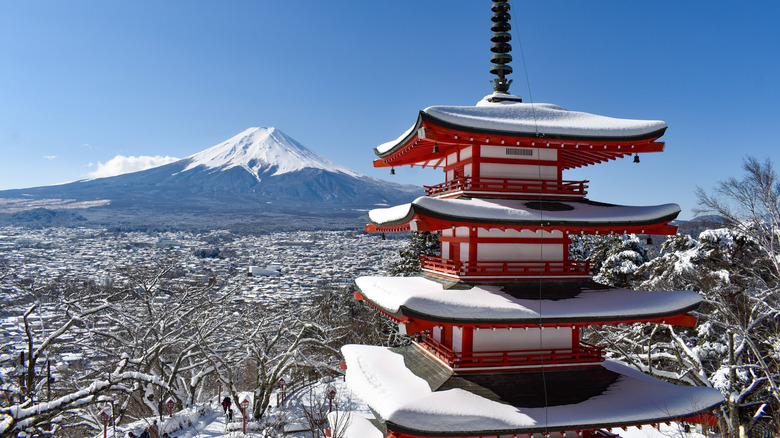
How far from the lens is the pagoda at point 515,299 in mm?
8547

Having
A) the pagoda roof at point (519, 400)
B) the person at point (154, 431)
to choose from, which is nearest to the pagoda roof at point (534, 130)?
the pagoda roof at point (519, 400)

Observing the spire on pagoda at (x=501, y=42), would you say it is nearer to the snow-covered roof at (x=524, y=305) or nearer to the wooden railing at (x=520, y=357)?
the snow-covered roof at (x=524, y=305)

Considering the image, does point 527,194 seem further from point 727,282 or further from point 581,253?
point 581,253

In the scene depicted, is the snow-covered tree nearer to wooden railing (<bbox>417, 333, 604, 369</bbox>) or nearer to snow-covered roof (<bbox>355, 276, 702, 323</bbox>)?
snow-covered roof (<bbox>355, 276, 702, 323</bbox>)

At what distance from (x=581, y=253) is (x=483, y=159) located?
35515 millimetres

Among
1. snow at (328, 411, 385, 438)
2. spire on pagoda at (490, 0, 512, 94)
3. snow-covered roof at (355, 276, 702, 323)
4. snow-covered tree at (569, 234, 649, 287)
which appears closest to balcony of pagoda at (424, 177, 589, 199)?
snow-covered roof at (355, 276, 702, 323)

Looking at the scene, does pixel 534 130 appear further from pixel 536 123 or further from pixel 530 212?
pixel 530 212

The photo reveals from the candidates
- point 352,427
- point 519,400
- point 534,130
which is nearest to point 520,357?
point 519,400

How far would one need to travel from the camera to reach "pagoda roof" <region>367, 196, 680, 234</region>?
359 inches

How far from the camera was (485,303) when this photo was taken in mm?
9023

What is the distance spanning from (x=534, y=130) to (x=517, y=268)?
3.19 metres

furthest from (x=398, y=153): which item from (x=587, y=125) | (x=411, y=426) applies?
(x=411, y=426)

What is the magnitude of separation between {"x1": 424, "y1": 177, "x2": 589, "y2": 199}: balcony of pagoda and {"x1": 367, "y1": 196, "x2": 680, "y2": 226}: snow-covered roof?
0.20 meters

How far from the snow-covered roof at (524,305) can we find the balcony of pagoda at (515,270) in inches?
10.8
